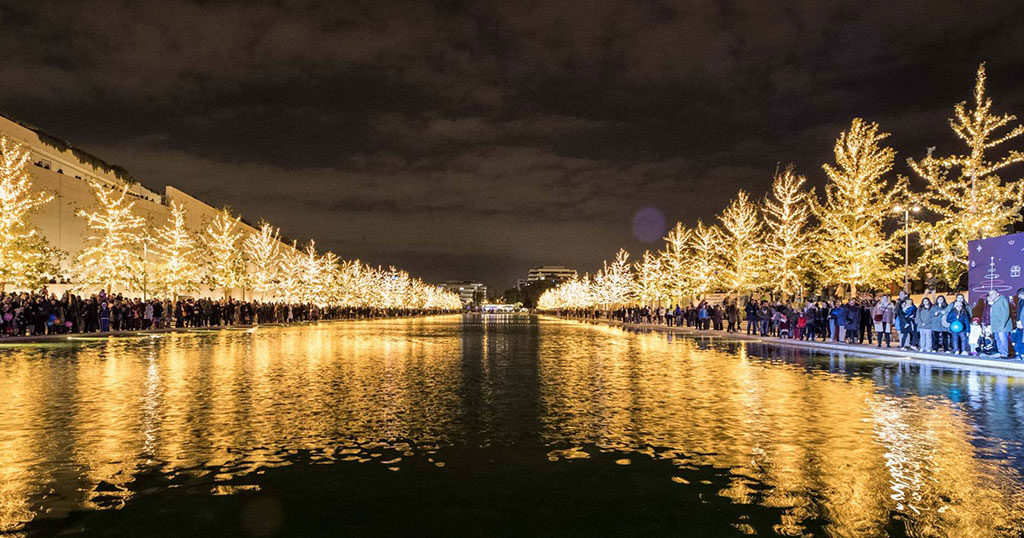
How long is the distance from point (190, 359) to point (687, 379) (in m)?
13.5

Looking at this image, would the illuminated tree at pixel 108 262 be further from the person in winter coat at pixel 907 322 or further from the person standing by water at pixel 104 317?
the person in winter coat at pixel 907 322

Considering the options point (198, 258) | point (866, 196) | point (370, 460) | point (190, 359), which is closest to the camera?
point (370, 460)

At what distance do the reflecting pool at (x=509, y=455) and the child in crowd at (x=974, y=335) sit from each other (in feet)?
22.7

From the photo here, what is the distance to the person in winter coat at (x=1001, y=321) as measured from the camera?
2094cm

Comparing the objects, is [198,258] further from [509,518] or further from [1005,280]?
[509,518]

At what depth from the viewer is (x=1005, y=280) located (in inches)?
923

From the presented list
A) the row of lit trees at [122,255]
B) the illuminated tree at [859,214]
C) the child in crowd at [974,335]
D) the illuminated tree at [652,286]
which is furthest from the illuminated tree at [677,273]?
the child in crowd at [974,335]

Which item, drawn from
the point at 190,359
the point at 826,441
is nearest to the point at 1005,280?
the point at 826,441

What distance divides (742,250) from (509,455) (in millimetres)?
54718

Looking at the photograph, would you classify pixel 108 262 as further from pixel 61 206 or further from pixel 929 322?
pixel 929 322

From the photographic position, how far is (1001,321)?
21.0m

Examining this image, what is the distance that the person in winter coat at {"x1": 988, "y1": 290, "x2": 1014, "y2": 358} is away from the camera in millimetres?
20938

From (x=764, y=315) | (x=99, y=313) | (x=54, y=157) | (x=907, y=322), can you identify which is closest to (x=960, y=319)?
(x=907, y=322)

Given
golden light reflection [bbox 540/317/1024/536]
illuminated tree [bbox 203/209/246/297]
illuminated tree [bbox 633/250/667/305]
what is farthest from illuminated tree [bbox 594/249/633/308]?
golden light reflection [bbox 540/317/1024/536]
